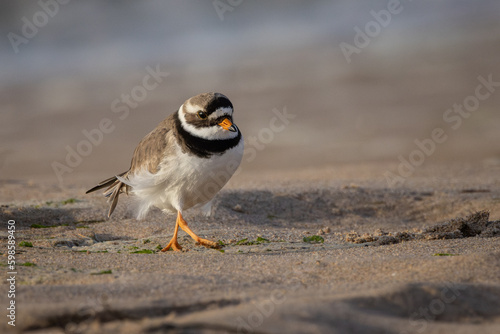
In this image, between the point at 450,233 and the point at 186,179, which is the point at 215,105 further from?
the point at 450,233

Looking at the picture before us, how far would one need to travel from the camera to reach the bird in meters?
5.29

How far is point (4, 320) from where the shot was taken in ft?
9.66

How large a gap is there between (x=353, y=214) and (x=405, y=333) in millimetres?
4338

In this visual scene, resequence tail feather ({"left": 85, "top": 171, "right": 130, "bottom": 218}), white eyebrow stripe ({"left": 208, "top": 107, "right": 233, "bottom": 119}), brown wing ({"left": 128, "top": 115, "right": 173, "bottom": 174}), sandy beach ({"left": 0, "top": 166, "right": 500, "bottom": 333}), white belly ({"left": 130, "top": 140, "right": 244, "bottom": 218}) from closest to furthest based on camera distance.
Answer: sandy beach ({"left": 0, "top": 166, "right": 500, "bottom": 333}), white belly ({"left": 130, "top": 140, "right": 244, "bottom": 218}), white eyebrow stripe ({"left": 208, "top": 107, "right": 233, "bottom": 119}), brown wing ({"left": 128, "top": 115, "right": 173, "bottom": 174}), tail feather ({"left": 85, "top": 171, "right": 130, "bottom": 218})

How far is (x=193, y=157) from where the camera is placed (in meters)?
5.27

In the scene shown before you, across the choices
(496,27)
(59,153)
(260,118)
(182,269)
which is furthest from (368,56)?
(182,269)

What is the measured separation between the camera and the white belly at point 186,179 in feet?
17.3

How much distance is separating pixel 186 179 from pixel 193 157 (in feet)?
0.69

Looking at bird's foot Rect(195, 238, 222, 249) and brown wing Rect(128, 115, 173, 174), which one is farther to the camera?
brown wing Rect(128, 115, 173, 174)

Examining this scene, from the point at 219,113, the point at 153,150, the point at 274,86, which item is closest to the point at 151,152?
the point at 153,150

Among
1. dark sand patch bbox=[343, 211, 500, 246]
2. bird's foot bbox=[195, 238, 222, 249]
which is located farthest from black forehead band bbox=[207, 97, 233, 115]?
dark sand patch bbox=[343, 211, 500, 246]

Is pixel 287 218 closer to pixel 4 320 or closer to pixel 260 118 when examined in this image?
pixel 4 320

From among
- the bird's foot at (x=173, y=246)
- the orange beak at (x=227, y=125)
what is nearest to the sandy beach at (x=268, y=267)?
the bird's foot at (x=173, y=246)

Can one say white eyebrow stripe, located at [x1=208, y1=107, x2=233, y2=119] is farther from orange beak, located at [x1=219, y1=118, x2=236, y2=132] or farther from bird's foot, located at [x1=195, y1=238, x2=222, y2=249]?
bird's foot, located at [x1=195, y1=238, x2=222, y2=249]
